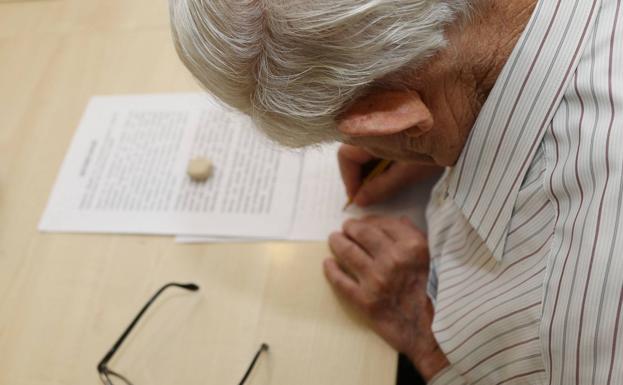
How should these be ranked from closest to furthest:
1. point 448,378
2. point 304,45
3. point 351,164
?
1. point 304,45
2. point 448,378
3. point 351,164

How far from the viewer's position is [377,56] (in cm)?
51

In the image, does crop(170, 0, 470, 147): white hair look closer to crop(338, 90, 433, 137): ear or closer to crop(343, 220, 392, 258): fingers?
crop(338, 90, 433, 137): ear

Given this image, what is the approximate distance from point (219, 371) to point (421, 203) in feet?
1.31

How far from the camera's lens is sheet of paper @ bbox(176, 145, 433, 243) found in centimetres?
82

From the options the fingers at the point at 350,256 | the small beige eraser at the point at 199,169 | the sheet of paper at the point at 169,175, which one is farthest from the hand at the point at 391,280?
the small beige eraser at the point at 199,169

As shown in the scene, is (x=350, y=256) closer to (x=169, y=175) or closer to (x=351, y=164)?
(x=351, y=164)

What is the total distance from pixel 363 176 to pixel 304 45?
0.37 metres

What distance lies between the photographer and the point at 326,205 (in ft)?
2.77

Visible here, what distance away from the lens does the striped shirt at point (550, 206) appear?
0.50 meters

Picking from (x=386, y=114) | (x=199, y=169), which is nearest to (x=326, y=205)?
(x=199, y=169)

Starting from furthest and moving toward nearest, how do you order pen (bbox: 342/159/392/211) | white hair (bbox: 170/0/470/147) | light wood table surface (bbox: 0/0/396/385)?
pen (bbox: 342/159/392/211) → light wood table surface (bbox: 0/0/396/385) → white hair (bbox: 170/0/470/147)

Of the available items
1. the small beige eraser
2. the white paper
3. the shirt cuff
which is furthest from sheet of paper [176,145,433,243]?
the shirt cuff

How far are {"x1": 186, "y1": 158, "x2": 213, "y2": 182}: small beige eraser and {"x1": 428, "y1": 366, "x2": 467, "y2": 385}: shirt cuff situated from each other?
0.47 metres

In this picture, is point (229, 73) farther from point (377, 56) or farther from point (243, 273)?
point (243, 273)
